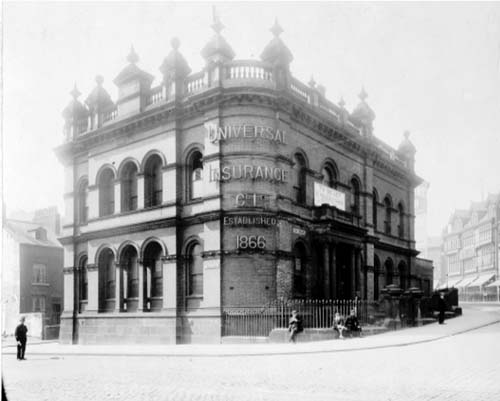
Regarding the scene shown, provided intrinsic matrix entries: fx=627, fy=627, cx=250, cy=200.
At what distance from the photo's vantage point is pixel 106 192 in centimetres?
2875

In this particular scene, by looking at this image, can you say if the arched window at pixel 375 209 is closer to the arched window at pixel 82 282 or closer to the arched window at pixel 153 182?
the arched window at pixel 153 182

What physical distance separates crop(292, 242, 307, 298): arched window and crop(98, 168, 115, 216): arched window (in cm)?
882

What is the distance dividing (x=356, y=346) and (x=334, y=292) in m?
7.48

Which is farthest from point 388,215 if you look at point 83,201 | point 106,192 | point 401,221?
point 83,201

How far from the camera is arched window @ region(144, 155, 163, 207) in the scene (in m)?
26.4

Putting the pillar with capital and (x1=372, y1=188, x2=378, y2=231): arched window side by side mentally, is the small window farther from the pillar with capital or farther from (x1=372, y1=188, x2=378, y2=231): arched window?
(x1=372, y1=188, x2=378, y2=231): arched window

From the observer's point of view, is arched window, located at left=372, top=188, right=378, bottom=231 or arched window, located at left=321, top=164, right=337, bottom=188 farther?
arched window, located at left=372, top=188, right=378, bottom=231

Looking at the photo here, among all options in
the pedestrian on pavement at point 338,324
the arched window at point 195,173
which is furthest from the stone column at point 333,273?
the arched window at point 195,173

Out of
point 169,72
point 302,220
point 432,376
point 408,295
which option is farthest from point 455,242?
point 432,376

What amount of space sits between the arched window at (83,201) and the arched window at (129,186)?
3021mm

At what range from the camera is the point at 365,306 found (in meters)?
25.5

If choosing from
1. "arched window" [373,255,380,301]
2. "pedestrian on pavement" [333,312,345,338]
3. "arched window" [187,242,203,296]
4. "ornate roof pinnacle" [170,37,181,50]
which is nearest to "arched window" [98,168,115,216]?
"arched window" [187,242,203,296]

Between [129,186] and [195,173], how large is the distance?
4123mm

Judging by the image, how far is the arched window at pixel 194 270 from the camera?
955 inches
